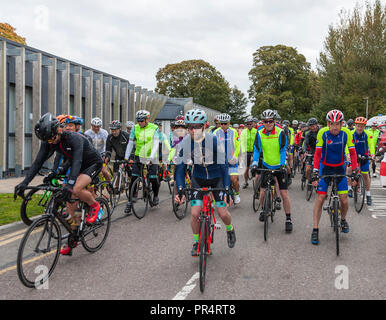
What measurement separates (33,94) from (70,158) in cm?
1181

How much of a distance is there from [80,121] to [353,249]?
17.1ft

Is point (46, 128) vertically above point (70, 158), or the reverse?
point (46, 128)

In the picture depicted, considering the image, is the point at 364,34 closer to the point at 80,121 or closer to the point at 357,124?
the point at 357,124

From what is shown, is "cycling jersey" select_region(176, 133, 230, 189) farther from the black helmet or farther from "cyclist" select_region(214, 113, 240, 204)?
"cyclist" select_region(214, 113, 240, 204)

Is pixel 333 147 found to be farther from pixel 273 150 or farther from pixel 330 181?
pixel 273 150

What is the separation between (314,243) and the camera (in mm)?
5977

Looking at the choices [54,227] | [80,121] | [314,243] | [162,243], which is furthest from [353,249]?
[80,121]

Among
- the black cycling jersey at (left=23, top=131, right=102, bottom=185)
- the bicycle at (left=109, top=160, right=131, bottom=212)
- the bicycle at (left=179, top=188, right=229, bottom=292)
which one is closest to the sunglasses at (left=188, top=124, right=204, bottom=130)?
the bicycle at (left=179, top=188, right=229, bottom=292)

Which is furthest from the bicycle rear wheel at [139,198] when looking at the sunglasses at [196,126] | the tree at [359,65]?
the tree at [359,65]

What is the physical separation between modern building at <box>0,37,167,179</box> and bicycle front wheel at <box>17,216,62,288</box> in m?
10.5

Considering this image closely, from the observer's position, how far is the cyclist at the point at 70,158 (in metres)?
4.54

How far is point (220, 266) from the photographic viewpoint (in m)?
4.93

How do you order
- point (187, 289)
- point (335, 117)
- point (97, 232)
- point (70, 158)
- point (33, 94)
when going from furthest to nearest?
point (33, 94)
point (335, 117)
point (97, 232)
point (70, 158)
point (187, 289)

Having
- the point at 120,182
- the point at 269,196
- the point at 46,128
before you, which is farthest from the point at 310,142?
the point at 46,128
